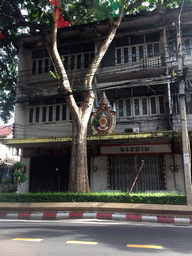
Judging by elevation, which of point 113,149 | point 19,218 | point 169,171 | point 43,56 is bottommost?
point 19,218

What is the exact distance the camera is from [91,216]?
796cm

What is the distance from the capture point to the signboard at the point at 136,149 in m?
12.1

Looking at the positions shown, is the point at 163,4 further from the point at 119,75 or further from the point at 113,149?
the point at 113,149

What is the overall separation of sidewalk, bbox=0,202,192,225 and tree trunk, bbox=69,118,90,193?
91cm

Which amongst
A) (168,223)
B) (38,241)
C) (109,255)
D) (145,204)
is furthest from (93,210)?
(109,255)

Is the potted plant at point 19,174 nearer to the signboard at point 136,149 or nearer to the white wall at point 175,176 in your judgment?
the signboard at point 136,149

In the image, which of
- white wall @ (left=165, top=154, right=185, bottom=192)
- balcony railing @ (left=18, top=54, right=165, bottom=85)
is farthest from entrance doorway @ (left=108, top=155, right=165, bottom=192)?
balcony railing @ (left=18, top=54, right=165, bottom=85)

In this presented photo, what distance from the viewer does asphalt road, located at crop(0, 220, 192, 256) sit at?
395 centimetres

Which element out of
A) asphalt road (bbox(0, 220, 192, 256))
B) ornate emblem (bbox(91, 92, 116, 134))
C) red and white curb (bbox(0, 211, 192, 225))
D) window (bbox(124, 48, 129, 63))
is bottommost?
red and white curb (bbox(0, 211, 192, 225))

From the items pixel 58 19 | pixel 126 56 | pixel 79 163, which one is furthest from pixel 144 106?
pixel 58 19

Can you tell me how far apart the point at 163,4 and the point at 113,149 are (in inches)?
413

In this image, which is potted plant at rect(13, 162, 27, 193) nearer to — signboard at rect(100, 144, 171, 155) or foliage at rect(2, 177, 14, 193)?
foliage at rect(2, 177, 14, 193)

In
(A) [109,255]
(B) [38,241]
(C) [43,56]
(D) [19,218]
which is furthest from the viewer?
(C) [43,56]

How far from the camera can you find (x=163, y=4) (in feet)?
47.8
